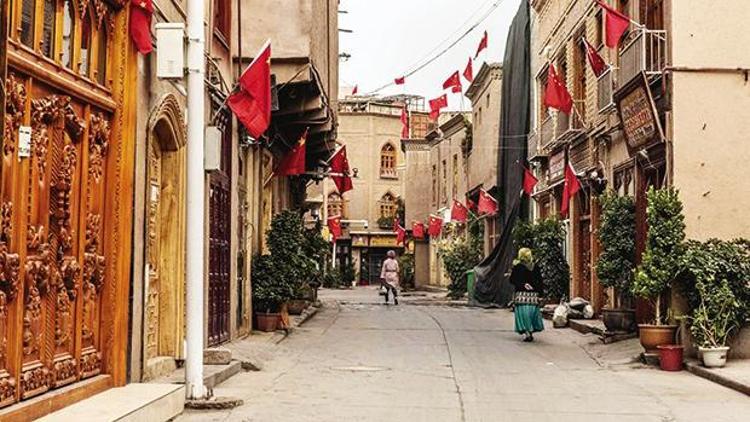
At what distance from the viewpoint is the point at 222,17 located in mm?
15789

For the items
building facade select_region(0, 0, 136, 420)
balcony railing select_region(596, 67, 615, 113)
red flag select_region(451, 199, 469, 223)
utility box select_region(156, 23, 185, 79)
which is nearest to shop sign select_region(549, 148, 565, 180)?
balcony railing select_region(596, 67, 615, 113)

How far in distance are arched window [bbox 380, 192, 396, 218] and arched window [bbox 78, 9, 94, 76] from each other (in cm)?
6083

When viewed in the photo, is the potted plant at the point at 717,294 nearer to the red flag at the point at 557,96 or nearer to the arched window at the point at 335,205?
the red flag at the point at 557,96

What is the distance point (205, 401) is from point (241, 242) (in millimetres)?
7835

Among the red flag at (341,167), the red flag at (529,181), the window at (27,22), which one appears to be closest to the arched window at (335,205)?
the red flag at (529,181)

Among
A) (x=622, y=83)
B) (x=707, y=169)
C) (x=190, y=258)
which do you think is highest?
(x=622, y=83)

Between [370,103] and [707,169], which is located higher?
[370,103]

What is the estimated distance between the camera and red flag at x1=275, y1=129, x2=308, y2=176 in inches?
830

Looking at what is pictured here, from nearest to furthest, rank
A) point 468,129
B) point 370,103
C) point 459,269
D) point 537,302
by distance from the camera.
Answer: point 537,302 < point 459,269 < point 468,129 < point 370,103

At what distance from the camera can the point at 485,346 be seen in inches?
675

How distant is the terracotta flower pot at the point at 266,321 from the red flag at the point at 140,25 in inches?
356

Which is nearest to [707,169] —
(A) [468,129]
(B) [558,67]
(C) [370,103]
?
(B) [558,67]

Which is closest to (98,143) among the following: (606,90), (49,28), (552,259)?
(49,28)

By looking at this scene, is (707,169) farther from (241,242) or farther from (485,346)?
(241,242)
